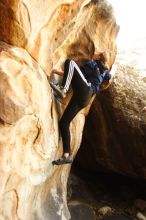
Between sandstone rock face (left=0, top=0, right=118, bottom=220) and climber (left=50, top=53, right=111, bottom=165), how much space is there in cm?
16

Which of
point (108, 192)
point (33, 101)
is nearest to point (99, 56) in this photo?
point (33, 101)

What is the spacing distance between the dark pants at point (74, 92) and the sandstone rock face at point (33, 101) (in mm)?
157

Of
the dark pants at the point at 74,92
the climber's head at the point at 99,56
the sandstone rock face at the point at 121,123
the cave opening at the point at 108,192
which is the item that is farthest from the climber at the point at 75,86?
the cave opening at the point at 108,192

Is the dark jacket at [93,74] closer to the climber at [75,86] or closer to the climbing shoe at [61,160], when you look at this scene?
the climber at [75,86]

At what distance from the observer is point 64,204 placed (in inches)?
288

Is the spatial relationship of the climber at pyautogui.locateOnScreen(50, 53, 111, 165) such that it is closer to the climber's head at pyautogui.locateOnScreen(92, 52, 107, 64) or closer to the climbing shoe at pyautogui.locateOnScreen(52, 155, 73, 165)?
the climbing shoe at pyautogui.locateOnScreen(52, 155, 73, 165)

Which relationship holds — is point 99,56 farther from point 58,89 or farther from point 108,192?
point 108,192

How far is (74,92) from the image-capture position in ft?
20.9

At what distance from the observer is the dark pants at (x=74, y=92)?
599 centimetres

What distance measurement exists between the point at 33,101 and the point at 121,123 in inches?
184

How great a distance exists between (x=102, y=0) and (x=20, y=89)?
3.48m

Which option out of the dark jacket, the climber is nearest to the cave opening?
the climber

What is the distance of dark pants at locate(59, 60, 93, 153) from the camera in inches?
236

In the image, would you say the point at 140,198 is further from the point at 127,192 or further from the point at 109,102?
the point at 109,102
